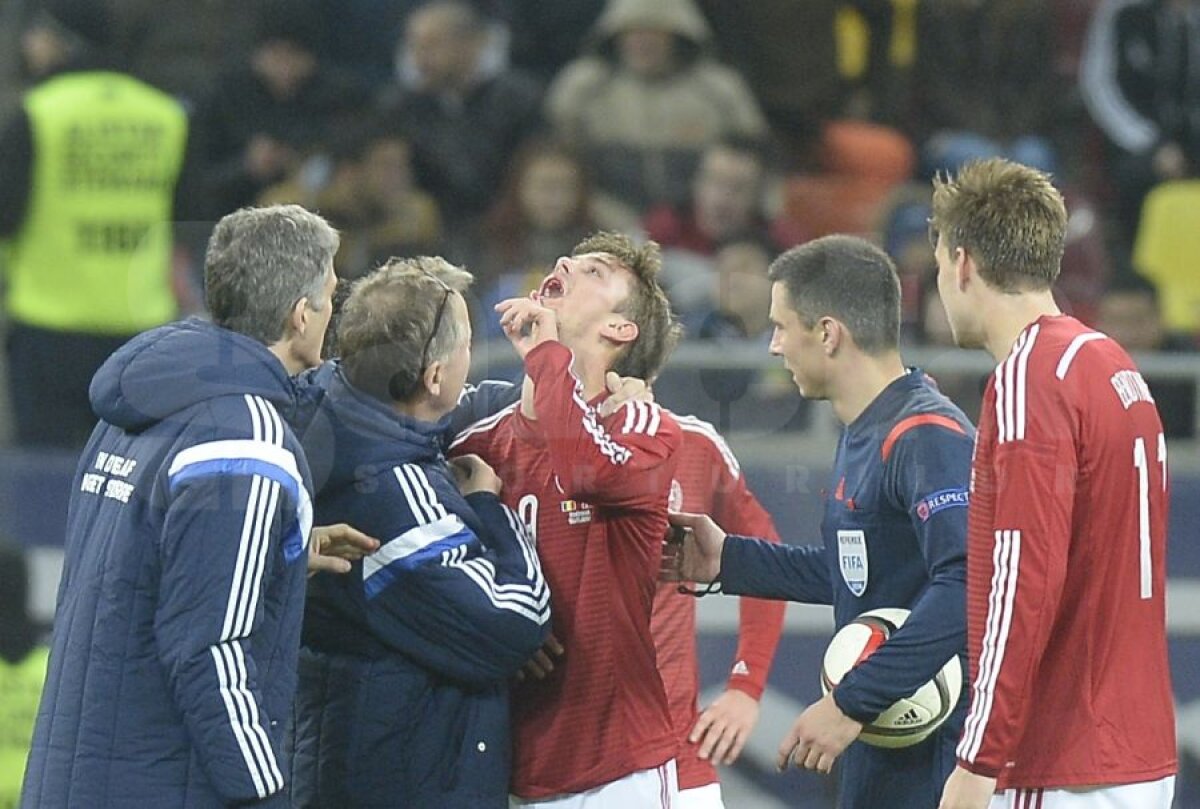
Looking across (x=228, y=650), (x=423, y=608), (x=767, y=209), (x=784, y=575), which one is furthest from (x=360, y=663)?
(x=767, y=209)

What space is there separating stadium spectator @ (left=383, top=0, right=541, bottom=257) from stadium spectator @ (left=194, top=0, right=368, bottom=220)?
27cm

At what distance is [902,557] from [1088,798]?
0.68m

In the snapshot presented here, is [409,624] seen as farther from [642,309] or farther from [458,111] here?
[458,111]

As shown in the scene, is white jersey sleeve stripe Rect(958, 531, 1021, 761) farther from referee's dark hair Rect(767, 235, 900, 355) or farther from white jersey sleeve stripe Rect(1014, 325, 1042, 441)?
referee's dark hair Rect(767, 235, 900, 355)

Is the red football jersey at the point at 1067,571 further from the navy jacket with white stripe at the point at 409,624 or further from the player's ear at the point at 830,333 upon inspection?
the navy jacket with white stripe at the point at 409,624

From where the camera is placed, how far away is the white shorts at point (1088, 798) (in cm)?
396

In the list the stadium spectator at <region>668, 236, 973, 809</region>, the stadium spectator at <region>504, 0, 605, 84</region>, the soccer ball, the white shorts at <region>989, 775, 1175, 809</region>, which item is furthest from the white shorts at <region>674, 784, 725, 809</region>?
the stadium spectator at <region>504, 0, 605, 84</region>

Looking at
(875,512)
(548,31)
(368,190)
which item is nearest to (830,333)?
(875,512)

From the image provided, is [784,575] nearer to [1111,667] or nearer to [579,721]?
[579,721]

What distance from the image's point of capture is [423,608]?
13.7 ft

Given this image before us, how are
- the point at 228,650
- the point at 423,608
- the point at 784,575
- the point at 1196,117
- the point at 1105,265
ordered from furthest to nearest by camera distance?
the point at 1196,117 < the point at 1105,265 < the point at 784,575 < the point at 423,608 < the point at 228,650

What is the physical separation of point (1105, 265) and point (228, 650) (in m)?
A: 5.57

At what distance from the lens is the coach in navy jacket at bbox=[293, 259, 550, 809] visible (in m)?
4.18

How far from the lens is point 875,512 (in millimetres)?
4406
